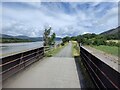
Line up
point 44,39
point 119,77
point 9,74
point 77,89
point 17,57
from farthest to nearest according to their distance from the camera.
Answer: point 44,39, point 17,57, point 9,74, point 77,89, point 119,77

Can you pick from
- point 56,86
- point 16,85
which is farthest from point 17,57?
point 56,86

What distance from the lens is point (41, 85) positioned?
5.21 metres

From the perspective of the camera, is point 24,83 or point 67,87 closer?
point 67,87

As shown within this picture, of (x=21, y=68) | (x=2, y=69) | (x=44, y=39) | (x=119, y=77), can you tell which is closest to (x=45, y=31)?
(x=44, y=39)

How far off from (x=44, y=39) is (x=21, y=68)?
22.5 metres

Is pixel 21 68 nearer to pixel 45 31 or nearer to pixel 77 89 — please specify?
A: pixel 77 89

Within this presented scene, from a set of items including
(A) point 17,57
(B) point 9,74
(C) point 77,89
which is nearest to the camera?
(C) point 77,89

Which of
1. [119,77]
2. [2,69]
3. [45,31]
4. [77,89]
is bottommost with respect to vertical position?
[77,89]

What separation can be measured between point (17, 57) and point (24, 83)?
2052 millimetres

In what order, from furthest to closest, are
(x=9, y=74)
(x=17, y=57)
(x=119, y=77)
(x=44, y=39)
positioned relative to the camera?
(x=44, y=39)
(x=17, y=57)
(x=9, y=74)
(x=119, y=77)

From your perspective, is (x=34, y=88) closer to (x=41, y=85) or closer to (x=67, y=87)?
(x=41, y=85)

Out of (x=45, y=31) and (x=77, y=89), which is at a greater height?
(x=45, y=31)

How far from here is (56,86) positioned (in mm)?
5090

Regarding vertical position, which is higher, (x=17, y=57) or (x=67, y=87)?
(x=17, y=57)
